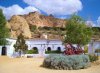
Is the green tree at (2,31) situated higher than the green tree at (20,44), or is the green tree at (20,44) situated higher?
the green tree at (2,31)

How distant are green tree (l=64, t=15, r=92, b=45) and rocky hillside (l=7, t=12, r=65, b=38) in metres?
22.3

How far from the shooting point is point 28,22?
3177 inches

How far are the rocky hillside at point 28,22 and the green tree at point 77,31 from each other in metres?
22.3

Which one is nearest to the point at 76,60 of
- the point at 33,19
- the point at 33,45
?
the point at 33,45

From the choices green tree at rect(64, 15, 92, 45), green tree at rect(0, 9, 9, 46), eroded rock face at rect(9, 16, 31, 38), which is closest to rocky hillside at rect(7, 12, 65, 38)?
eroded rock face at rect(9, 16, 31, 38)

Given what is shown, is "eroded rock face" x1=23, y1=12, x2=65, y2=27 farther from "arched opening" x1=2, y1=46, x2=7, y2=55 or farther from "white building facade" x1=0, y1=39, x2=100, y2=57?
"arched opening" x1=2, y1=46, x2=7, y2=55

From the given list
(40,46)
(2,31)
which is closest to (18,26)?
(40,46)

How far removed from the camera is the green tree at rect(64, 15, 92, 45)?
111 feet

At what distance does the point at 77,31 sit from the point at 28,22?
158 ft

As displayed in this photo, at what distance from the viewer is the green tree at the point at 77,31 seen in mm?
33938

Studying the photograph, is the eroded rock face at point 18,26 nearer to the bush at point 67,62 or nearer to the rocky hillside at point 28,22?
the rocky hillside at point 28,22

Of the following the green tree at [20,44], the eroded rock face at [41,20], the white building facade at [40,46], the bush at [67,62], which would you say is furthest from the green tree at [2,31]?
the eroded rock face at [41,20]

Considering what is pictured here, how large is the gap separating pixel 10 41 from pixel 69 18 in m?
9.42

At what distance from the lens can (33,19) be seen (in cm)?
8288
